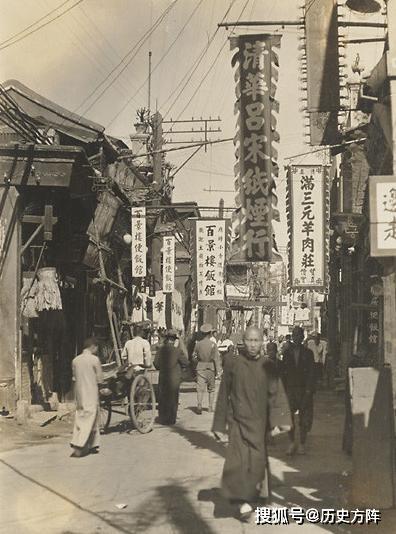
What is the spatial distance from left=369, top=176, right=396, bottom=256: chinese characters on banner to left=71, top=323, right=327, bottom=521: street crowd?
5.33 ft

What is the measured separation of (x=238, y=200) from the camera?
488 inches

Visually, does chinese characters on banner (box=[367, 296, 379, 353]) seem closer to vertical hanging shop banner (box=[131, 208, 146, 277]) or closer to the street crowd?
the street crowd

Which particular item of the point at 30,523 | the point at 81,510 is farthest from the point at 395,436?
the point at 30,523

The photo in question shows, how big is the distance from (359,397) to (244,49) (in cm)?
667

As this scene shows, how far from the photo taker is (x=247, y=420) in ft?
23.7

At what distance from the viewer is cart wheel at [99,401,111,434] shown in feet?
42.8

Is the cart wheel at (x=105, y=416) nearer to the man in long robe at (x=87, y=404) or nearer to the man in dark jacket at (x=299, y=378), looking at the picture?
the man in long robe at (x=87, y=404)

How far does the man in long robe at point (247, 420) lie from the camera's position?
7090mm

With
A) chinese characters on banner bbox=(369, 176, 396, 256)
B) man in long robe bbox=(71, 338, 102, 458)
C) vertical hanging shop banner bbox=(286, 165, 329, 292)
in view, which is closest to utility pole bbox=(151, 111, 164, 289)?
vertical hanging shop banner bbox=(286, 165, 329, 292)

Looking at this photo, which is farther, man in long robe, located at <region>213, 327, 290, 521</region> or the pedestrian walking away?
the pedestrian walking away

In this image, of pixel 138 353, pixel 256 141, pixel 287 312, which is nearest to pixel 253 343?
pixel 256 141

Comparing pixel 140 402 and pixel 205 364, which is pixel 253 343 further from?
pixel 205 364

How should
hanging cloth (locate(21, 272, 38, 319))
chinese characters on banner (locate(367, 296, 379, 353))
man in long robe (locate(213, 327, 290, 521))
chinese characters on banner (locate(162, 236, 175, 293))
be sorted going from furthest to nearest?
chinese characters on banner (locate(162, 236, 175, 293)), chinese characters on banner (locate(367, 296, 379, 353)), hanging cloth (locate(21, 272, 38, 319)), man in long robe (locate(213, 327, 290, 521))

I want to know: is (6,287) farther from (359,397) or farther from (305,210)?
(359,397)
